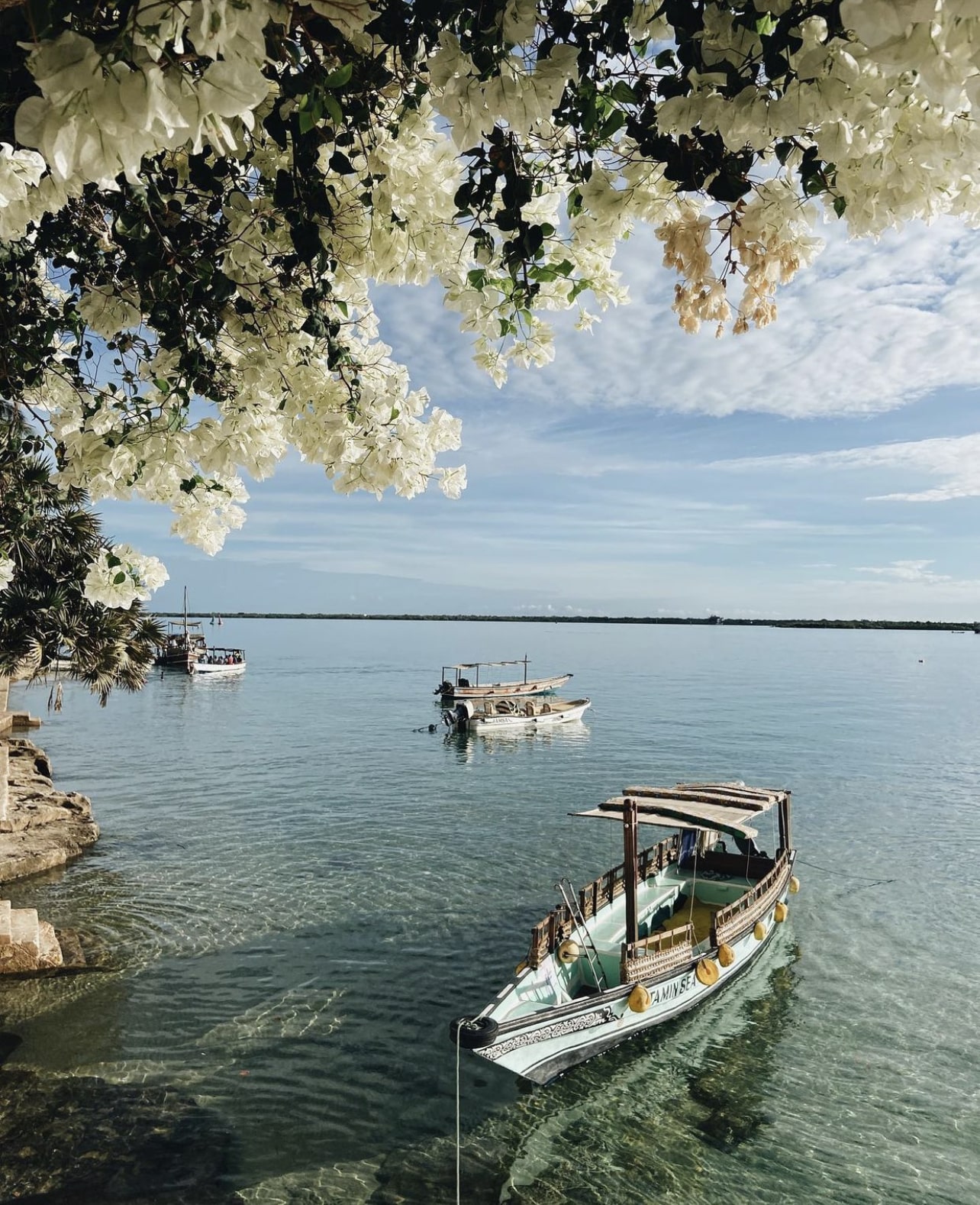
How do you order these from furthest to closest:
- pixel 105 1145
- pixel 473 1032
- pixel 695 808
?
pixel 695 808 < pixel 473 1032 < pixel 105 1145

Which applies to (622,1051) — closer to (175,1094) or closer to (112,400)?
(175,1094)

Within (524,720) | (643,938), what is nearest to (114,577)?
(643,938)

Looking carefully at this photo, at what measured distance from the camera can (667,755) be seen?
1491 inches

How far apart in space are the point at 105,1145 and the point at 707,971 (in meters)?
8.90

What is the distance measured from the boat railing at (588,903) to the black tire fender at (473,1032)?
5.48 ft

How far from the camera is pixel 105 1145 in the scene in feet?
29.9

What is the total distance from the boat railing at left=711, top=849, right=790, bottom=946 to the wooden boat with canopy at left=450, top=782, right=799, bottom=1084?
0.09 feet

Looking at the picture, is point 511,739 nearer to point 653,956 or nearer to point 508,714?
point 508,714

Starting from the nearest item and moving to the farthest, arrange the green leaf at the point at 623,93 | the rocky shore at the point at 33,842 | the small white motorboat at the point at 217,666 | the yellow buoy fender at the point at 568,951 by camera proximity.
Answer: the green leaf at the point at 623,93
the yellow buoy fender at the point at 568,951
the rocky shore at the point at 33,842
the small white motorboat at the point at 217,666

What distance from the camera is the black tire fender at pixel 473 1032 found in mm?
9219

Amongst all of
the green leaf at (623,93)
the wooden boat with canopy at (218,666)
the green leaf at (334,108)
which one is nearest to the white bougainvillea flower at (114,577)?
the green leaf at (334,108)

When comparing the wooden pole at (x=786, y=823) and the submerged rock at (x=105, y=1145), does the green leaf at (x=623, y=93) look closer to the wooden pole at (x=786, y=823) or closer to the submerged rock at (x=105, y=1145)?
the submerged rock at (x=105, y=1145)

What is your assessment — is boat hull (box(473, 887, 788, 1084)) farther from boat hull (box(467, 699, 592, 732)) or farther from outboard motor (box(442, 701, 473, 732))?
boat hull (box(467, 699, 592, 732))

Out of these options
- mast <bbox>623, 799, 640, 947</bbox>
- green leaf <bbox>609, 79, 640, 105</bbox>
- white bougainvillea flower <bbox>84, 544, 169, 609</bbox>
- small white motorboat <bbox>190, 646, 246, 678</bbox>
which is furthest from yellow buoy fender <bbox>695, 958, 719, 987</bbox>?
small white motorboat <bbox>190, 646, 246, 678</bbox>
